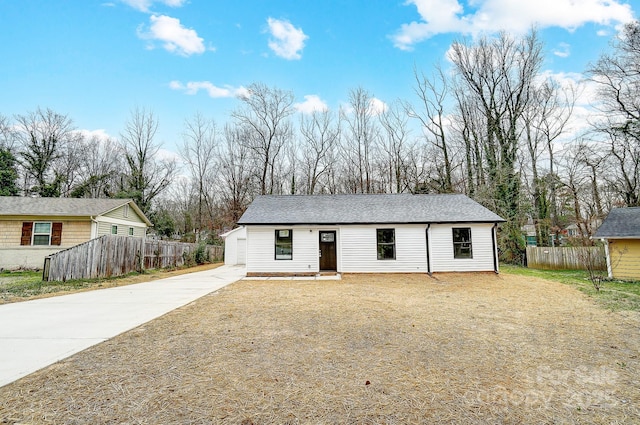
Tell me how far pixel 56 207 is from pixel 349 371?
1997 centimetres

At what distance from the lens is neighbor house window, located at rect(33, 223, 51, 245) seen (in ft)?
52.5

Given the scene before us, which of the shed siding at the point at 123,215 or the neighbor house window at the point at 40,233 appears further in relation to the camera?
the shed siding at the point at 123,215

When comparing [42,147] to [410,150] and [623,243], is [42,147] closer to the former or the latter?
[410,150]

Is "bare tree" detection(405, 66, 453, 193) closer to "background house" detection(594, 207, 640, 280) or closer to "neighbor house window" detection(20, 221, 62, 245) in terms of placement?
"background house" detection(594, 207, 640, 280)

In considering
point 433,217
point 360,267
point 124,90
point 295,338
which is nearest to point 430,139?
point 433,217

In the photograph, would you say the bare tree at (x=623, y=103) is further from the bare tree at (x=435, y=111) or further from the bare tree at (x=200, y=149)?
the bare tree at (x=200, y=149)

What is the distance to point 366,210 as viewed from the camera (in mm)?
14586

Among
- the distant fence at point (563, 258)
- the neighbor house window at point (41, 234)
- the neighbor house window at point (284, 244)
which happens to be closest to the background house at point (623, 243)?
the distant fence at point (563, 258)

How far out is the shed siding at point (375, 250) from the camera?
13438 mm

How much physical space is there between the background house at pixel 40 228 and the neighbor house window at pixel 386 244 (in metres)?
15.3

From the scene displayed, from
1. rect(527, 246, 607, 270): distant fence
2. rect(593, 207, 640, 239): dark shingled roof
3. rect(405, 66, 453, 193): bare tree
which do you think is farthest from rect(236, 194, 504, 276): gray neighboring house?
rect(405, 66, 453, 193): bare tree

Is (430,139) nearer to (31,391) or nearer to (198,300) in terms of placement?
(198,300)

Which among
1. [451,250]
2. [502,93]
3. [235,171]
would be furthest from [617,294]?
[235,171]

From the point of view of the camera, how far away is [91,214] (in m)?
16.0
